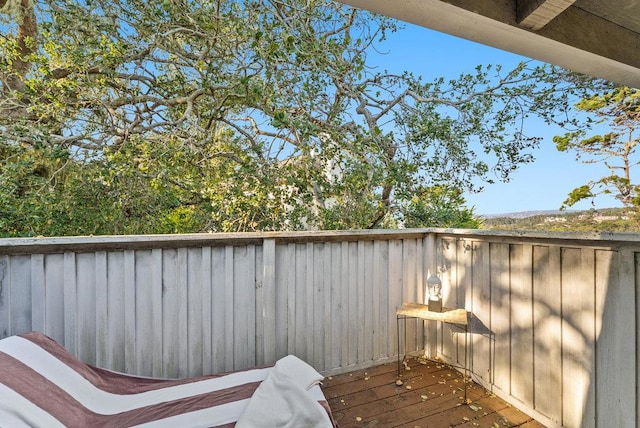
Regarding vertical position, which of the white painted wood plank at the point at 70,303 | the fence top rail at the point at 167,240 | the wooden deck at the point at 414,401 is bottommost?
the wooden deck at the point at 414,401

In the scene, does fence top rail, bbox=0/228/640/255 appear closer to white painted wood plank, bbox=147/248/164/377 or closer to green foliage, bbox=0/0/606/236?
white painted wood plank, bbox=147/248/164/377

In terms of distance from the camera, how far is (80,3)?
3.35m

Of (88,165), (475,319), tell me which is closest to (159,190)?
(88,165)

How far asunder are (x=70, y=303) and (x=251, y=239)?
123 cm

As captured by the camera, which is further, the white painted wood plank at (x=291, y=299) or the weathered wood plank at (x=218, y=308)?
the white painted wood plank at (x=291, y=299)

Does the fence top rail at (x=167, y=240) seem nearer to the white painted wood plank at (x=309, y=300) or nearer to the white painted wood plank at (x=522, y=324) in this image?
the white painted wood plank at (x=309, y=300)

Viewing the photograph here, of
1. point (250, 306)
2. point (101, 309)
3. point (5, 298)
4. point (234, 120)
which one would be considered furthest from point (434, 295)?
point (234, 120)

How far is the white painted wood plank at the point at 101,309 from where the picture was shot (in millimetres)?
2018

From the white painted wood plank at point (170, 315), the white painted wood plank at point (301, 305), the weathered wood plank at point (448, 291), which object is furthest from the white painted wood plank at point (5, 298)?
the weathered wood plank at point (448, 291)

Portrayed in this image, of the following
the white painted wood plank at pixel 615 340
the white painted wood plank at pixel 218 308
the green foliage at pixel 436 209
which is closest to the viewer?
the white painted wood plank at pixel 615 340

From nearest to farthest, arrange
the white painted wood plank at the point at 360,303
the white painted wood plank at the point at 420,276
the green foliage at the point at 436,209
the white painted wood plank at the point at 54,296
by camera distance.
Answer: the white painted wood plank at the point at 54,296 → the white painted wood plank at the point at 360,303 → the white painted wood plank at the point at 420,276 → the green foliage at the point at 436,209

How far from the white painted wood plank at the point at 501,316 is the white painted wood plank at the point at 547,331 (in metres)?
0.22

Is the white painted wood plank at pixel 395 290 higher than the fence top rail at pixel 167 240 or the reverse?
the reverse

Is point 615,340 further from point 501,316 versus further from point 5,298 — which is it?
point 5,298
